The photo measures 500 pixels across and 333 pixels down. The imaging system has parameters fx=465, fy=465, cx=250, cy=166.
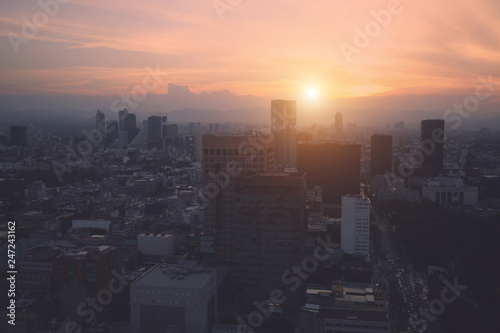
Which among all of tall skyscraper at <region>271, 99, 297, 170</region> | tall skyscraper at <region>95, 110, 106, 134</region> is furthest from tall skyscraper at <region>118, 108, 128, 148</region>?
tall skyscraper at <region>271, 99, 297, 170</region>

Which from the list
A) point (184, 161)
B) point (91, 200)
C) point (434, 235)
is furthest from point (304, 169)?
point (184, 161)

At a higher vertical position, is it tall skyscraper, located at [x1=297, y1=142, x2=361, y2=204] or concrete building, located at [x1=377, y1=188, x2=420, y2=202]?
tall skyscraper, located at [x1=297, y1=142, x2=361, y2=204]

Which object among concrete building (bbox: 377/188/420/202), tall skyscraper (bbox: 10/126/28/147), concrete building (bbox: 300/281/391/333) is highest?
tall skyscraper (bbox: 10/126/28/147)

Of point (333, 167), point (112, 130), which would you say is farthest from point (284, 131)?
point (112, 130)

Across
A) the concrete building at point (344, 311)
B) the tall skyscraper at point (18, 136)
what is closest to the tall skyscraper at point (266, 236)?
the concrete building at point (344, 311)

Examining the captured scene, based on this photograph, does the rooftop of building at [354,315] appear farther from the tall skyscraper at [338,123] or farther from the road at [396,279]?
the tall skyscraper at [338,123]

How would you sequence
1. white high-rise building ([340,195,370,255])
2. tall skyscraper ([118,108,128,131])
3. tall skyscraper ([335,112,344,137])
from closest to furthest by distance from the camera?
white high-rise building ([340,195,370,255]) → tall skyscraper ([118,108,128,131]) → tall skyscraper ([335,112,344,137])

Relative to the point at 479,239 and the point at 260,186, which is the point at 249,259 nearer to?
the point at 260,186

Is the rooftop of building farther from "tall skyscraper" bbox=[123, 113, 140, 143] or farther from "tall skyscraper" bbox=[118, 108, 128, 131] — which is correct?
"tall skyscraper" bbox=[123, 113, 140, 143]
